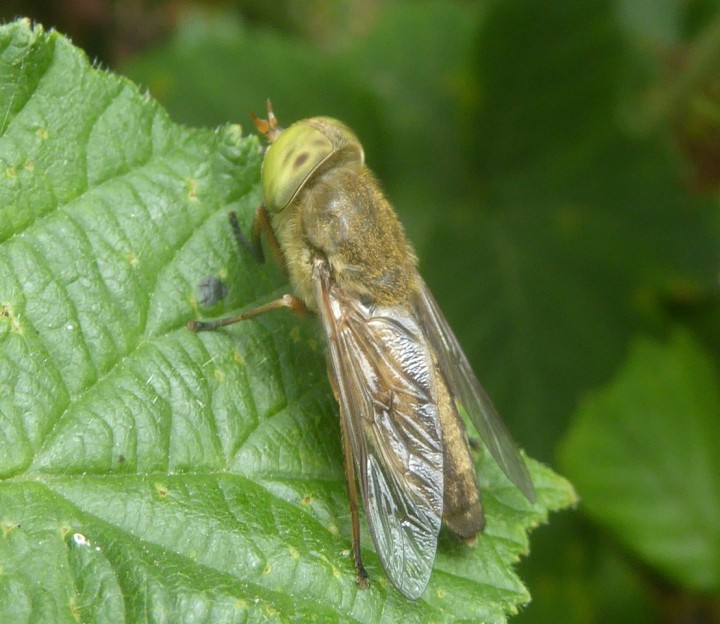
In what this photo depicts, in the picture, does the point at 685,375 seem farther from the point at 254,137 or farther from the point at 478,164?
the point at 254,137

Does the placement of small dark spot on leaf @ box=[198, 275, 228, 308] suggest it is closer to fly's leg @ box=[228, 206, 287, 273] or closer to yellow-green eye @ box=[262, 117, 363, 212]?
fly's leg @ box=[228, 206, 287, 273]

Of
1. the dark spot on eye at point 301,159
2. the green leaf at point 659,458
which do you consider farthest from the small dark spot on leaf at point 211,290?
the green leaf at point 659,458

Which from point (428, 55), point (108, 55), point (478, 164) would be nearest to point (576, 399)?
point (478, 164)

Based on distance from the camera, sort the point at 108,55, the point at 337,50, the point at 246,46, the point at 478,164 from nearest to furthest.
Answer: the point at 246,46 → the point at 478,164 → the point at 108,55 → the point at 337,50

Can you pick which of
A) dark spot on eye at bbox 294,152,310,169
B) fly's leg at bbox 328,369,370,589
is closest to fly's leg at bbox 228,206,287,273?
dark spot on eye at bbox 294,152,310,169

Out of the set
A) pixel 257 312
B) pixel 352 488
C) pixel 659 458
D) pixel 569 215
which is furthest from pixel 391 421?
pixel 569 215

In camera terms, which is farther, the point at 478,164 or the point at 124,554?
the point at 478,164
